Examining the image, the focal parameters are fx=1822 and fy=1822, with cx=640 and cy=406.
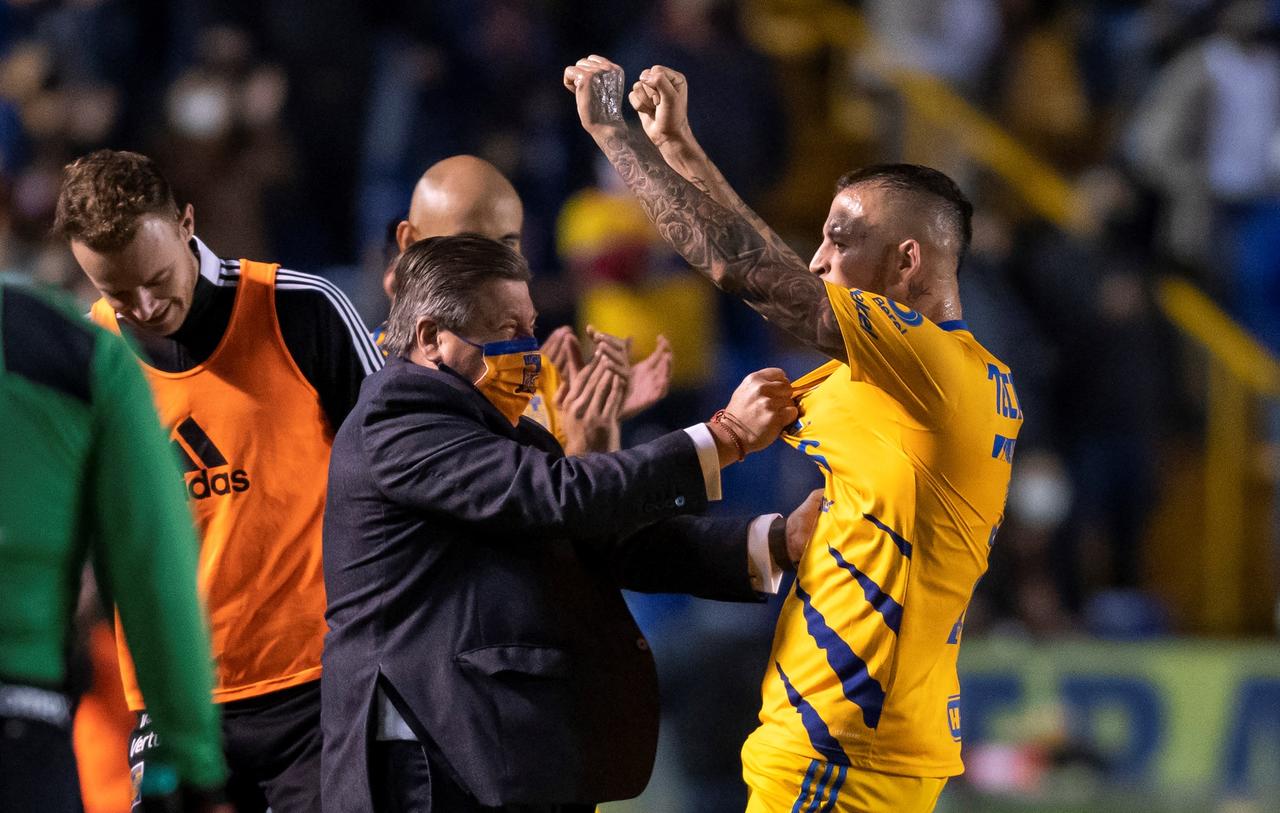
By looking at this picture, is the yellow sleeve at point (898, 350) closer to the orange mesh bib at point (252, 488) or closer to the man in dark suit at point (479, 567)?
the man in dark suit at point (479, 567)

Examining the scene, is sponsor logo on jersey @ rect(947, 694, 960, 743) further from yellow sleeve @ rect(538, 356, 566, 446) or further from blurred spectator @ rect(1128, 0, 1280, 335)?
blurred spectator @ rect(1128, 0, 1280, 335)

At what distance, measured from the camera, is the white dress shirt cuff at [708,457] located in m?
3.62

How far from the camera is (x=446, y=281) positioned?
3697mm

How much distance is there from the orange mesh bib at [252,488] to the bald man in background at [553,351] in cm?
49

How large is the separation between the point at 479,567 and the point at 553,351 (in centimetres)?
122

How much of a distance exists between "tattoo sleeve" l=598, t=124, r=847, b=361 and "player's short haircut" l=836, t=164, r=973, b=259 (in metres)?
0.29

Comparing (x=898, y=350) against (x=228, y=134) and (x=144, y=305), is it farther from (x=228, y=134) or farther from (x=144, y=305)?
(x=228, y=134)

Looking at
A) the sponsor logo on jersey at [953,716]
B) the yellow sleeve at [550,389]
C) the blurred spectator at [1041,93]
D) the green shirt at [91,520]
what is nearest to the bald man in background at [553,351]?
the yellow sleeve at [550,389]

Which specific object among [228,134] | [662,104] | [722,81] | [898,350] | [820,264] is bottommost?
[898,350]

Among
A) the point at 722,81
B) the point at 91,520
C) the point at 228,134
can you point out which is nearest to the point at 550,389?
the point at 91,520

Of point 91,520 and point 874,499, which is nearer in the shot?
point 91,520

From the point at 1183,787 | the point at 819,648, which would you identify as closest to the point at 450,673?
the point at 819,648

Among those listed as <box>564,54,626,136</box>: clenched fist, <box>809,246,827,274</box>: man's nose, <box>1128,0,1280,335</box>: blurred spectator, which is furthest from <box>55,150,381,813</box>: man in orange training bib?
<box>1128,0,1280,335</box>: blurred spectator

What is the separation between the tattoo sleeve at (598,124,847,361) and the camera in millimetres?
3594
